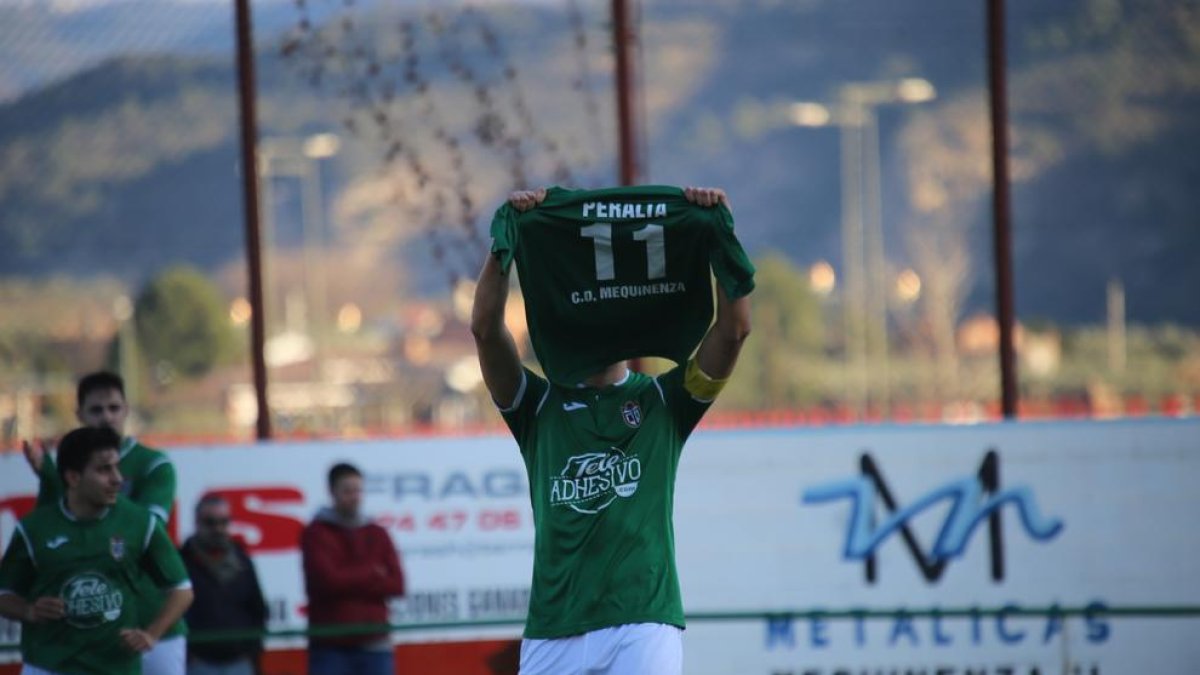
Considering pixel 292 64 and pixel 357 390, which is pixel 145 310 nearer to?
pixel 357 390

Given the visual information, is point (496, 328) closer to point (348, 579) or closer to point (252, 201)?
point (348, 579)

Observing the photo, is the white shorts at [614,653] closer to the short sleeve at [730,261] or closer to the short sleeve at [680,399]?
the short sleeve at [680,399]

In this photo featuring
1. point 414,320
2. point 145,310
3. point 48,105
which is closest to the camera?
point 145,310

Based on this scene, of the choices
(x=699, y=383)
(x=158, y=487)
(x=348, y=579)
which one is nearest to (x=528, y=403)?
(x=699, y=383)

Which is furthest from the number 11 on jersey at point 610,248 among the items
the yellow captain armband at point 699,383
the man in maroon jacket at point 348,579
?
the man in maroon jacket at point 348,579

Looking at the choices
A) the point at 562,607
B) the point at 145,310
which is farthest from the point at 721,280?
the point at 145,310

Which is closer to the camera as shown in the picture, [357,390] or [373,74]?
[373,74]

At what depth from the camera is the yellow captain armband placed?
18.1 ft

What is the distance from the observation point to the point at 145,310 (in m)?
48.8

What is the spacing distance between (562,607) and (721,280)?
103 cm

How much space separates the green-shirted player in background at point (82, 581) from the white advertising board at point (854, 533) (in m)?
2.95

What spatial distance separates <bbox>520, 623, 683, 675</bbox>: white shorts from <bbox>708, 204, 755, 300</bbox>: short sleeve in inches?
38.4

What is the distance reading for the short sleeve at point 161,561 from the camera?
743cm

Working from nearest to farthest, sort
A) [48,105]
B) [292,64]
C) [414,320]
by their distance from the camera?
[292,64]
[48,105]
[414,320]
